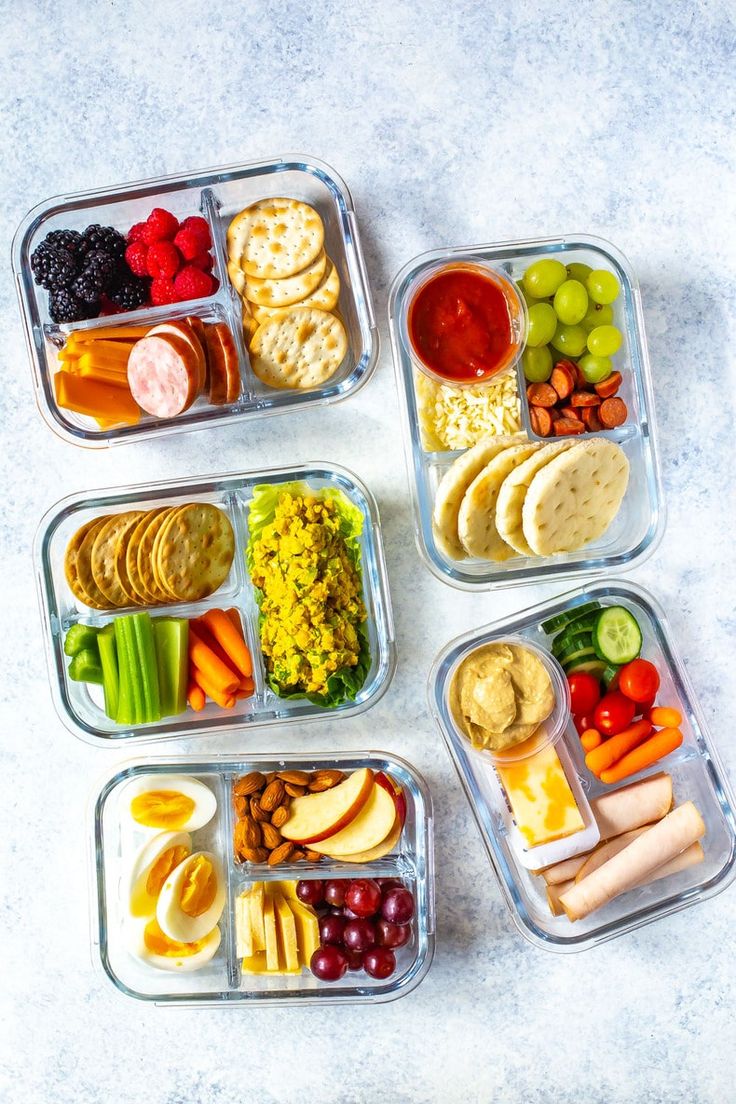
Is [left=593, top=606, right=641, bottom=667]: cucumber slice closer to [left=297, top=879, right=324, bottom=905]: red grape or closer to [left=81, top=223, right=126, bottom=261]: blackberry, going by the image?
[left=297, top=879, right=324, bottom=905]: red grape

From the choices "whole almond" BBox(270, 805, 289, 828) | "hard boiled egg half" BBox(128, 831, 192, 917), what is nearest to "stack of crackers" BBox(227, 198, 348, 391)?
"whole almond" BBox(270, 805, 289, 828)

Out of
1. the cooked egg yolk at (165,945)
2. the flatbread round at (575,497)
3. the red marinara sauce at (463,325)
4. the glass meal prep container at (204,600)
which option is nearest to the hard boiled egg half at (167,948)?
the cooked egg yolk at (165,945)

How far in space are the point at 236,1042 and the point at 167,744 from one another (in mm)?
731

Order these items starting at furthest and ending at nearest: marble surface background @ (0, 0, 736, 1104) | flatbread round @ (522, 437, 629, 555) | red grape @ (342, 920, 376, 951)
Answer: marble surface background @ (0, 0, 736, 1104), red grape @ (342, 920, 376, 951), flatbread round @ (522, 437, 629, 555)

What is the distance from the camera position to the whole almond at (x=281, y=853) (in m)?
1.93

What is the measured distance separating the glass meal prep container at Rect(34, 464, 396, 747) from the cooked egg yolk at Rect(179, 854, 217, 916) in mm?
289

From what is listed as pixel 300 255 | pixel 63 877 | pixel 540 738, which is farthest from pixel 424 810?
pixel 300 255

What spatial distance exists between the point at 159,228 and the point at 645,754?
1571 mm

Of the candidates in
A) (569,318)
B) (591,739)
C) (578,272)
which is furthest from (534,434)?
(591,739)

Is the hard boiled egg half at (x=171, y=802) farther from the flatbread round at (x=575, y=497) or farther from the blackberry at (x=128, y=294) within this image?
the blackberry at (x=128, y=294)

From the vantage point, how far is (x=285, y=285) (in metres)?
2.00

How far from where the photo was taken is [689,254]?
2.11m

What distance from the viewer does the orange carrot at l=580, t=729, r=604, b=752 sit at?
77.8 inches

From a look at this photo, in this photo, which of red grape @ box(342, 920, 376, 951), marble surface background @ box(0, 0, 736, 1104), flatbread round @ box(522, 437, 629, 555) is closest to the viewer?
flatbread round @ box(522, 437, 629, 555)
